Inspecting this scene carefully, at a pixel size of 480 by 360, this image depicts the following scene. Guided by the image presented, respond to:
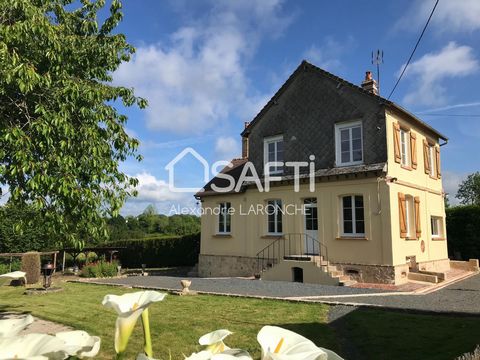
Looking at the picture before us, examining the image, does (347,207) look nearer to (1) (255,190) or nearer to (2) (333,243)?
(2) (333,243)

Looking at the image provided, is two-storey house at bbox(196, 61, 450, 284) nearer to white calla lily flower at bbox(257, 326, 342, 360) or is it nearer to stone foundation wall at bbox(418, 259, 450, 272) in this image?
stone foundation wall at bbox(418, 259, 450, 272)

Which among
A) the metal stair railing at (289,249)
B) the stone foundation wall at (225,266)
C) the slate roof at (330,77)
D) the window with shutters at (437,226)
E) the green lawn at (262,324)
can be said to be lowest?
the green lawn at (262,324)

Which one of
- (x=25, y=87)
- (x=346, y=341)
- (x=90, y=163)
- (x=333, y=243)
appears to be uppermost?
(x=25, y=87)

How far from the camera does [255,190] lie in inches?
715

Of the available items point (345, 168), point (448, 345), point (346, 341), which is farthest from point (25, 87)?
point (345, 168)

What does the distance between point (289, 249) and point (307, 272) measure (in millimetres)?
1859

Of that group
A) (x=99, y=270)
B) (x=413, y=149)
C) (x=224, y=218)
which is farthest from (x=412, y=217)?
(x=99, y=270)

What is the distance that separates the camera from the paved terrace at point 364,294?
9914mm

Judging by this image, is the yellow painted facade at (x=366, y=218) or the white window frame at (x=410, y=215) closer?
the yellow painted facade at (x=366, y=218)

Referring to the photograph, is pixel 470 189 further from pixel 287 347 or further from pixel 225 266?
pixel 287 347

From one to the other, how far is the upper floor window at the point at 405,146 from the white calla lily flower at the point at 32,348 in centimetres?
1631

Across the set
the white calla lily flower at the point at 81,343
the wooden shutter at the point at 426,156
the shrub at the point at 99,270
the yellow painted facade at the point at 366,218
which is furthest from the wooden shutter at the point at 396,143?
the white calla lily flower at the point at 81,343

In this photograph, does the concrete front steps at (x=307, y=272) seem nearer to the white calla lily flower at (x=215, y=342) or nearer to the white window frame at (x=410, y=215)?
the white window frame at (x=410, y=215)

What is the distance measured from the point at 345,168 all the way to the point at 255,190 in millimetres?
4441
